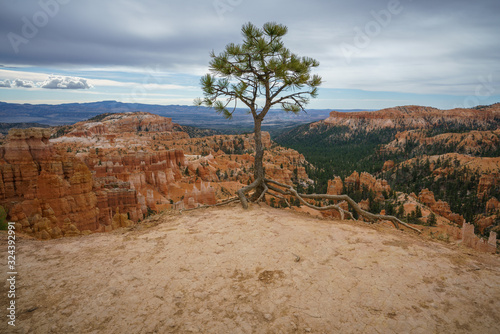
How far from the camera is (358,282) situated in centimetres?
397

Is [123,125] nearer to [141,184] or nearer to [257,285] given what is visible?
[141,184]

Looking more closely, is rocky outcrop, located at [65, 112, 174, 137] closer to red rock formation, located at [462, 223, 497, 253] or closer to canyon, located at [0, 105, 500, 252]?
canyon, located at [0, 105, 500, 252]

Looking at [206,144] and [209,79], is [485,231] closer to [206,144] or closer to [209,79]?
[209,79]

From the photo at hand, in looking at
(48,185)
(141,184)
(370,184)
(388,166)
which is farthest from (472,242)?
(388,166)

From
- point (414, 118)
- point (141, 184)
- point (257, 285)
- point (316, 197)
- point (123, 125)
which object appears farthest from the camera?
point (414, 118)

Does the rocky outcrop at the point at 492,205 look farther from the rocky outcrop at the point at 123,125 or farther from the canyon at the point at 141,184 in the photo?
the rocky outcrop at the point at 123,125

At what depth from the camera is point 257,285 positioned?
4.02 metres

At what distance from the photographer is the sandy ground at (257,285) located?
10.6 ft

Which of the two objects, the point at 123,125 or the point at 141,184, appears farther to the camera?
the point at 123,125

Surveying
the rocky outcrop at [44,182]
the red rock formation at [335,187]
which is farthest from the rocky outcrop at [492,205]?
the rocky outcrop at [44,182]

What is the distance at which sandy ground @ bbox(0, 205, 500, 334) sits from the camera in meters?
3.25

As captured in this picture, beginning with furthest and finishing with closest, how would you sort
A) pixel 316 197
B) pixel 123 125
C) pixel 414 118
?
1. pixel 414 118
2. pixel 123 125
3. pixel 316 197

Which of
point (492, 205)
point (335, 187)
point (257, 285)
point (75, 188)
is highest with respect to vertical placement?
point (257, 285)

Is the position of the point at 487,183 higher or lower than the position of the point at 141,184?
lower
